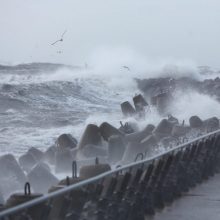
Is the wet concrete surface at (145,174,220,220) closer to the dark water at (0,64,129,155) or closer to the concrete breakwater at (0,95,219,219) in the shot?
the concrete breakwater at (0,95,219,219)

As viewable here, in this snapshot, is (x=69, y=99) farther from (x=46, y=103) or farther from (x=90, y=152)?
(x=90, y=152)

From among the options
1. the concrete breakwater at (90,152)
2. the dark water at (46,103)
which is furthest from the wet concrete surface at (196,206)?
the dark water at (46,103)

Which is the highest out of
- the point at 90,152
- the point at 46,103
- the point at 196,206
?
the point at 46,103

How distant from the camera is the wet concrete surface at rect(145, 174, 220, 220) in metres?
7.52

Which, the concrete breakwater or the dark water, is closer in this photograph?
the concrete breakwater

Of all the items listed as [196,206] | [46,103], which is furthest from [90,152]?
[46,103]

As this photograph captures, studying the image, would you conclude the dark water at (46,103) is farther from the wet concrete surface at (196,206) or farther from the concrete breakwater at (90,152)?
the wet concrete surface at (196,206)

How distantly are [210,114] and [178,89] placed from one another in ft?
29.0

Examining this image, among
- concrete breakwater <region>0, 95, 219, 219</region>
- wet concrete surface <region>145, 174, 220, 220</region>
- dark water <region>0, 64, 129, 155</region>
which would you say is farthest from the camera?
dark water <region>0, 64, 129, 155</region>

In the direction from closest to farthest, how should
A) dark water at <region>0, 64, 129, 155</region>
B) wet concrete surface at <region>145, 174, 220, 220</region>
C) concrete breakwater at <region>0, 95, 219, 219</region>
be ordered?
wet concrete surface at <region>145, 174, 220, 220</region> → concrete breakwater at <region>0, 95, 219, 219</region> → dark water at <region>0, 64, 129, 155</region>

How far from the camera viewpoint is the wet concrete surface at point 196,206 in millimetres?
7520

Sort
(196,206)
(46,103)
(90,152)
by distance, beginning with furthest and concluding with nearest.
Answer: (46,103) → (90,152) → (196,206)

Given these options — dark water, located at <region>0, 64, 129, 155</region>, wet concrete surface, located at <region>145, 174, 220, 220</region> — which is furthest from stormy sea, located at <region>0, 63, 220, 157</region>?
wet concrete surface, located at <region>145, 174, 220, 220</region>

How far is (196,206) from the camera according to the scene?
816 cm
